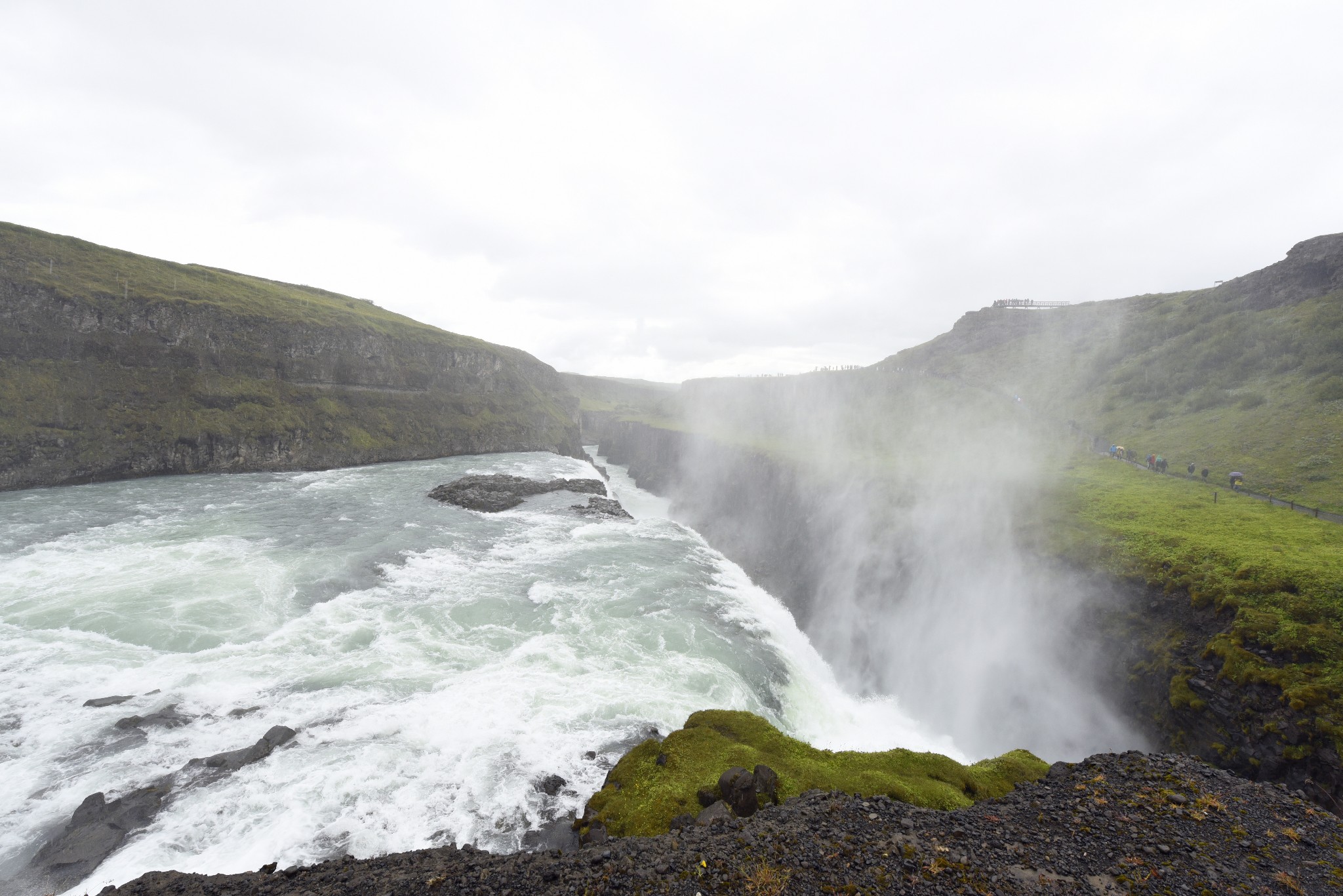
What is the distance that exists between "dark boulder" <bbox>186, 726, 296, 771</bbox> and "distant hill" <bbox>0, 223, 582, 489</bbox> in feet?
191

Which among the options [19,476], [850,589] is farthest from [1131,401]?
[19,476]

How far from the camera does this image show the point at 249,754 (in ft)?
47.7

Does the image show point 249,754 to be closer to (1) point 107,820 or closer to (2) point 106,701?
(1) point 107,820

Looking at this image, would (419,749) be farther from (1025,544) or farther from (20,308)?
(20,308)

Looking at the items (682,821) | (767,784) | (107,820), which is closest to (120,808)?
(107,820)

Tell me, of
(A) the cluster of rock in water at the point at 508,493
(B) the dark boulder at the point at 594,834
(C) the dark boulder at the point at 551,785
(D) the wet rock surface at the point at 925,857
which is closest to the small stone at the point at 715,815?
(D) the wet rock surface at the point at 925,857

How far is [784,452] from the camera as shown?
61.8 meters

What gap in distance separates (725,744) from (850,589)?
24033 mm

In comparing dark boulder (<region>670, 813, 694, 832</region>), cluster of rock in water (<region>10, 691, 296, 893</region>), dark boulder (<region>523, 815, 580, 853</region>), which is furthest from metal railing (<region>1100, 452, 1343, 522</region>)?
cluster of rock in water (<region>10, 691, 296, 893</region>)

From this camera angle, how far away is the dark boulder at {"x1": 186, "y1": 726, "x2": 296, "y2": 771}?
555 inches

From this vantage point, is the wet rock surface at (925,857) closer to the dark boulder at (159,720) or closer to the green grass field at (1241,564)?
the green grass field at (1241,564)

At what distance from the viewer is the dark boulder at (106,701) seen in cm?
1648

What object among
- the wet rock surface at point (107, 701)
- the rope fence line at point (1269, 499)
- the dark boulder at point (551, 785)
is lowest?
the dark boulder at point (551, 785)

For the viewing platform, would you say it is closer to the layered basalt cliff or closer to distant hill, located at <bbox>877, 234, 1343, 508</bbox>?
distant hill, located at <bbox>877, 234, 1343, 508</bbox>
